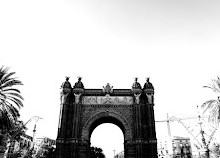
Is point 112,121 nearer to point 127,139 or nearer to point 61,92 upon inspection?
point 127,139

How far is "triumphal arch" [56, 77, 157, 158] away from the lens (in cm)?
2578

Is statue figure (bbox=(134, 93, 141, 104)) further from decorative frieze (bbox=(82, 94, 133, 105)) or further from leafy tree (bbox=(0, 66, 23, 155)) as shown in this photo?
leafy tree (bbox=(0, 66, 23, 155))

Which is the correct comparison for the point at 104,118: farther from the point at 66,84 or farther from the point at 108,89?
the point at 66,84

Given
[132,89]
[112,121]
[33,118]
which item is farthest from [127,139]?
[33,118]

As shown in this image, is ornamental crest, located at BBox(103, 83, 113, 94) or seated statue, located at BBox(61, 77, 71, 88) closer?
seated statue, located at BBox(61, 77, 71, 88)

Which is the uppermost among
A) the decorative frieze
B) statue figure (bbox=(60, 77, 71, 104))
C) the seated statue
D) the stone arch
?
the seated statue

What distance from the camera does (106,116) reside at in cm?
2778

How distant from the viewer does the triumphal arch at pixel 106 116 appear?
25781 millimetres

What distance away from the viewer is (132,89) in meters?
29.1

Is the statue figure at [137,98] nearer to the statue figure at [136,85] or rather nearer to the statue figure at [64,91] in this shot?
the statue figure at [136,85]

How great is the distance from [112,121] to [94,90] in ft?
17.3

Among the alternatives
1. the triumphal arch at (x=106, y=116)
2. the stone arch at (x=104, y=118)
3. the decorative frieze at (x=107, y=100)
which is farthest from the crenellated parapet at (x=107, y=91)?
the stone arch at (x=104, y=118)

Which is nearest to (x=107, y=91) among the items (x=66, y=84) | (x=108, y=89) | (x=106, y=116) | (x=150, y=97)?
(x=108, y=89)

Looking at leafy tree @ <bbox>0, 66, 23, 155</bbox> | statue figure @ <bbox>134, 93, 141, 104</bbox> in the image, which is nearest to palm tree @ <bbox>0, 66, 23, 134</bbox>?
leafy tree @ <bbox>0, 66, 23, 155</bbox>
